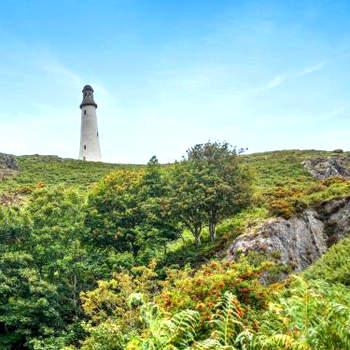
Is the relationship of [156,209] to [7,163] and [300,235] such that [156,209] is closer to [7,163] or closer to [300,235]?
[300,235]

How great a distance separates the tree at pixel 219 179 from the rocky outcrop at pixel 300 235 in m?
3.91

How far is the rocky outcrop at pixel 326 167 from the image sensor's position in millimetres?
55591

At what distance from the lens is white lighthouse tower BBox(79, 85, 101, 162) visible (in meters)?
85.9

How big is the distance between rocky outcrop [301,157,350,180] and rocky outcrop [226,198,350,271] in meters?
31.1

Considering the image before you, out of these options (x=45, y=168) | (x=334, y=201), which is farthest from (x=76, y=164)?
(x=334, y=201)

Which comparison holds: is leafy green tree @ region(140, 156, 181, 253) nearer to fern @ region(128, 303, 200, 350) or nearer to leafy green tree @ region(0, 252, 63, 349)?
leafy green tree @ region(0, 252, 63, 349)

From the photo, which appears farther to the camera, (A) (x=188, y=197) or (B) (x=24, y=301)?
(A) (x=188, y=197)

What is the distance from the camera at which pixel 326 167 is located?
57.2 m

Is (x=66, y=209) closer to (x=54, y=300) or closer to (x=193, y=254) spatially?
(x=54, y=300)

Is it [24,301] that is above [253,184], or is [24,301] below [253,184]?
below

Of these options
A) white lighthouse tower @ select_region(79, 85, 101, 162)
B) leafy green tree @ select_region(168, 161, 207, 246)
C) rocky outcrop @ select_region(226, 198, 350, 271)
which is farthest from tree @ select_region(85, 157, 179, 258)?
white lighthouse tower @ select_region(79, 85, 101, 162)

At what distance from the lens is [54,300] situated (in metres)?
21.1

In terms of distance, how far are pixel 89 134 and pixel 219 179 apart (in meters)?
64.7

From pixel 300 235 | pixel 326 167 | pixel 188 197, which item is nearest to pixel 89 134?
pixel 326 167
